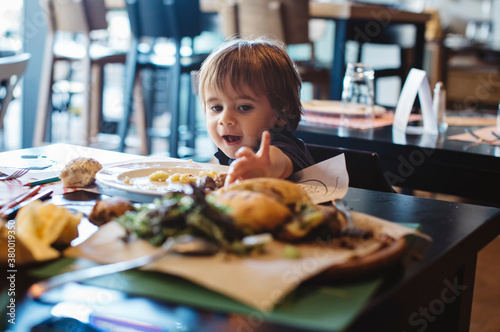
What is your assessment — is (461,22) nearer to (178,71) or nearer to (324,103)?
(178,71)

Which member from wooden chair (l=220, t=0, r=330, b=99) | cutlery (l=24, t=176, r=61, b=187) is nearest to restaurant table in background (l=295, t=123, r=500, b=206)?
cutlery (l=24, t=176, r=61, b=187)

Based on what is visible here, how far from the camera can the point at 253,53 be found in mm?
1348

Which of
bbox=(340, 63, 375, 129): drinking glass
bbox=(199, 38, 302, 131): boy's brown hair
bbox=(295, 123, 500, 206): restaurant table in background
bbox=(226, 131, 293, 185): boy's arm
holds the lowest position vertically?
bbox=(295, 123, 500, 206): restaurant table in background

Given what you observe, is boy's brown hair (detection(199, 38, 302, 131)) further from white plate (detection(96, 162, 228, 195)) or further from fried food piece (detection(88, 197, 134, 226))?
fried food piece (detection(88, 197, 134, 226))

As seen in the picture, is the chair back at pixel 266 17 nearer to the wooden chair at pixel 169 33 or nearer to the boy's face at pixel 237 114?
the wooden chair at pixel 169 33

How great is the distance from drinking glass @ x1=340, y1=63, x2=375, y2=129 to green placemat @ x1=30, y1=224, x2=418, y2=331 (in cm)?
156

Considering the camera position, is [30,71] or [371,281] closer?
[371,281]

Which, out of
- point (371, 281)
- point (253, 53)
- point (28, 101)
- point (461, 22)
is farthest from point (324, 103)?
point (461, 22)

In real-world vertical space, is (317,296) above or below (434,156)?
above

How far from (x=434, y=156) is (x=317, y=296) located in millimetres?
1177

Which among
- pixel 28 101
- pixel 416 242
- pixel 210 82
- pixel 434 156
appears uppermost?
pixel 210 82

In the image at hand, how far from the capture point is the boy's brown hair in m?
1.33

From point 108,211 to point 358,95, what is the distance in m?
1.57

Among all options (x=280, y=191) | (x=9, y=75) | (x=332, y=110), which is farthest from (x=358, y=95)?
(x=280, y=191)
